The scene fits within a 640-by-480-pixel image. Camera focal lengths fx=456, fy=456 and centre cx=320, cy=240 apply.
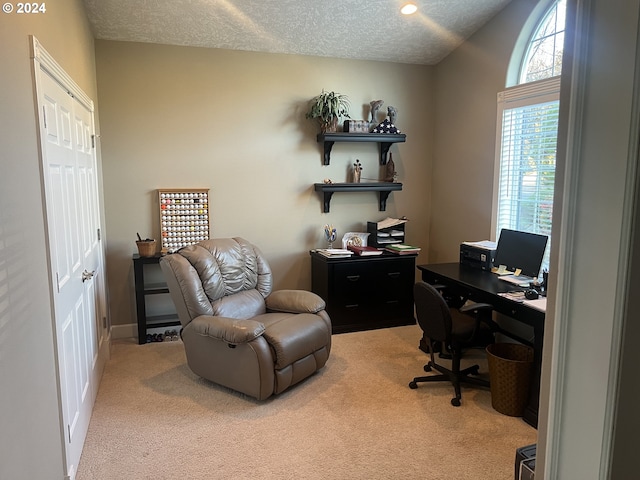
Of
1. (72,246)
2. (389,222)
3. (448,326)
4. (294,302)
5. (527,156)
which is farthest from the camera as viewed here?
(389,222)

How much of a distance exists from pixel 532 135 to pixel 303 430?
2849mm

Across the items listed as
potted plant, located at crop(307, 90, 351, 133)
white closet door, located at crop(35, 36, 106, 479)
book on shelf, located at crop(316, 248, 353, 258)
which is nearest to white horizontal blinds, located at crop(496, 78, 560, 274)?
book on shelf, located at crop(316, 248, 353, 258)

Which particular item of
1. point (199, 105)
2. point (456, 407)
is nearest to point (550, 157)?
point (456, 407)

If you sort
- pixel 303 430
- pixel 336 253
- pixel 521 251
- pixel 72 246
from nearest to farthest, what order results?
pixel 72 246 < pixel 303 430 < pixel 521 251 < pixel 336 253

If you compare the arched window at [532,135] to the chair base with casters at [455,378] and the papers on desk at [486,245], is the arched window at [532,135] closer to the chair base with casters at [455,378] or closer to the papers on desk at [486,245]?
the papers on desk at [486,245]

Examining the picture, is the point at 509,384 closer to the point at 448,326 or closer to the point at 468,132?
the point at 448,326

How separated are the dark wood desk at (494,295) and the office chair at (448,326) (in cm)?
12

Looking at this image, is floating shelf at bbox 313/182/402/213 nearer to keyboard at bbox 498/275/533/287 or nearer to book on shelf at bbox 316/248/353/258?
book on shelf at bbox 316/248/353/258

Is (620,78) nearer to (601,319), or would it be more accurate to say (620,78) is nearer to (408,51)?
(601,319)

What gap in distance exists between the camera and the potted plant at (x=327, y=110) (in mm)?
4383

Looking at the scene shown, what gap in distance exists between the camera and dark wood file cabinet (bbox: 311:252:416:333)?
4348 mm

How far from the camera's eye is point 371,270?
443 centimetres

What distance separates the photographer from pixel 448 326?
2988mm

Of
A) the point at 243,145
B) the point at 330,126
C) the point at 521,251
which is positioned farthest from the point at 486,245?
the point at 243,145
